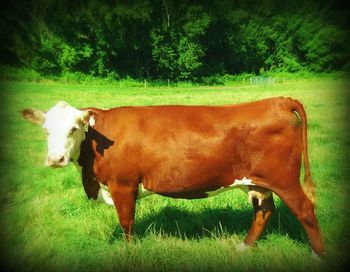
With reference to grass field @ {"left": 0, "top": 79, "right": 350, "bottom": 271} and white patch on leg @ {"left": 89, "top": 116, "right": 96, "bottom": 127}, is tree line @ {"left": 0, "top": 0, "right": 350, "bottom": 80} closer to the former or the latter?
grass field @ {"left": 0, "top": 79, "right": 350, "bottom": 271}

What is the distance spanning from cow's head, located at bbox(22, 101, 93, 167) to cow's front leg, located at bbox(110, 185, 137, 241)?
628mm

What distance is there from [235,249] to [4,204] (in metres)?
3.69

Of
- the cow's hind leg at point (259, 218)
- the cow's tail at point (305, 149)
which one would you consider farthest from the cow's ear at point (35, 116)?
the cow's tail at point (305, 149)

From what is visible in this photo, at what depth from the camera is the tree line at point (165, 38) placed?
9.62 meters

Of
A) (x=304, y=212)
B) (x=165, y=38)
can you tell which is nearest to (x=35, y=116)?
(x=304, y=212)

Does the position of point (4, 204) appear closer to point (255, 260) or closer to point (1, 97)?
point (255, 260)

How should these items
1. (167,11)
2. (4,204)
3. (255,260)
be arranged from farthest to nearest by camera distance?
1. (167,11)
2. (4,204)
3. (255,260)

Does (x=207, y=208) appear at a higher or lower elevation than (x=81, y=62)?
lower

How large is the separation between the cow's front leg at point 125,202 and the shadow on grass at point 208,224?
36 centimetres

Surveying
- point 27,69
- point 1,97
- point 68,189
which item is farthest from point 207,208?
point 27,69

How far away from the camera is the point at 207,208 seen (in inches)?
200

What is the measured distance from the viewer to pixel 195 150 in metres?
3.78

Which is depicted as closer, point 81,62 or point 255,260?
point 255,260

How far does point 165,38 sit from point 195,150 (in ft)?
34.6
